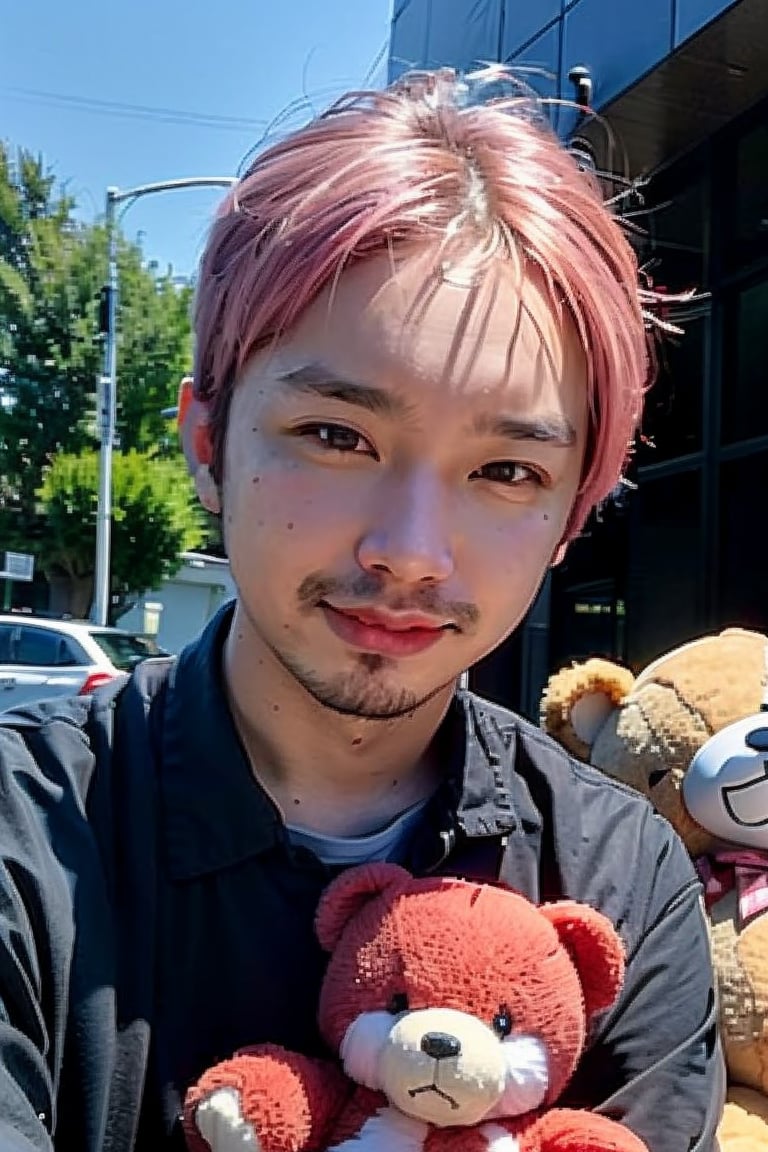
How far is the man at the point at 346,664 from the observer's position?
3.68ft

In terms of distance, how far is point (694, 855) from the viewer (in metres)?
2.76

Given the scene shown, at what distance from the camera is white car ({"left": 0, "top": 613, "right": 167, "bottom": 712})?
37.5ft

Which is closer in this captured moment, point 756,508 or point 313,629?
point 313,629

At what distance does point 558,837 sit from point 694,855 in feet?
5.16

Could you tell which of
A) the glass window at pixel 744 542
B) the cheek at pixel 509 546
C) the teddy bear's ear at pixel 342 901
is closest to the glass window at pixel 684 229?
the glass window at pixel 744 542

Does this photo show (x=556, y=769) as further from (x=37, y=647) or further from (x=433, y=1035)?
(x=37, y=647)

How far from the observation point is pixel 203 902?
117 cm

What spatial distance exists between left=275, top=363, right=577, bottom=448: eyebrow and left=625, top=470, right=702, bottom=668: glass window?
6.72 meters

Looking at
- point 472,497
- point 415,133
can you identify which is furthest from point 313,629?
point 415,133

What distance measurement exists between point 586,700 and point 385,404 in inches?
79.6

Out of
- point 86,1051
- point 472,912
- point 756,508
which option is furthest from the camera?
point 756,508

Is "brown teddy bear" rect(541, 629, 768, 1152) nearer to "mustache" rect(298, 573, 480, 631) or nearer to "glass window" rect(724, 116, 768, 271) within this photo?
"mustache" rect(298, 573, 480, 631)

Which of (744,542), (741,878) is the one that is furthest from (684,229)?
(741,878)

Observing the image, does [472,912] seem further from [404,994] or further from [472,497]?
[472,497]
